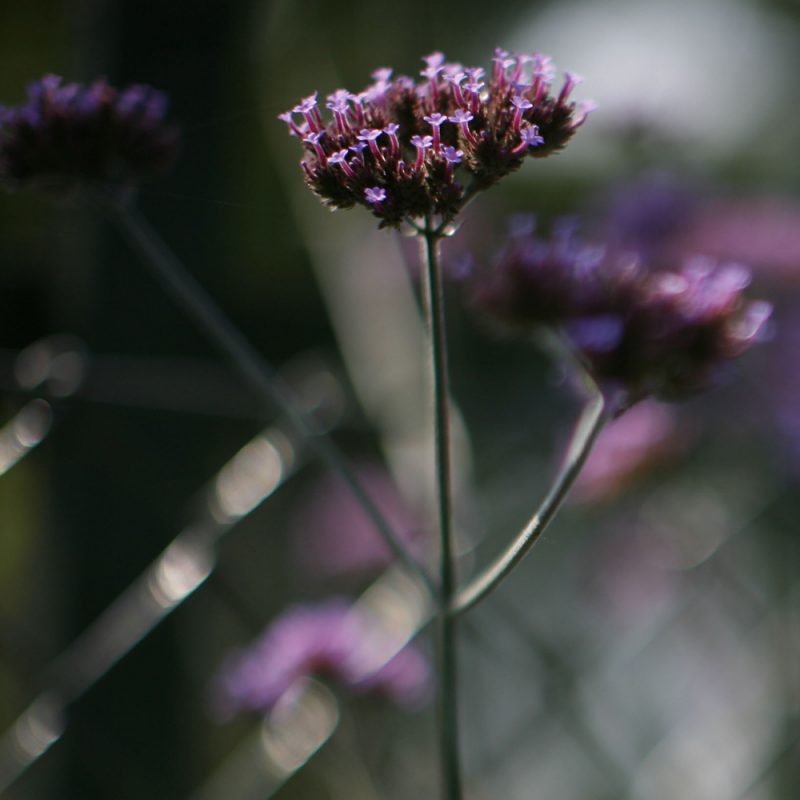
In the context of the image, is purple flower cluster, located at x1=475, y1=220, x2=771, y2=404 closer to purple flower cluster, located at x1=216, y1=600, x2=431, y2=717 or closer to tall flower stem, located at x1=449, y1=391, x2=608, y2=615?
tall flower stem, located at x1=449, y1=391, x2=608, y2=615

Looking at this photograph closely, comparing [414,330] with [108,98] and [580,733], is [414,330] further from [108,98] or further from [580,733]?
[108,98]

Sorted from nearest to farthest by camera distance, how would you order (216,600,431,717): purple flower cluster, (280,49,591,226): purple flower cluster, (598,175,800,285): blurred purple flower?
1. (280,49,591,226): purple flower cluster
2. (216,600,431,717): purple flower cluster
3. (598,175,800,285): blurred purple flower

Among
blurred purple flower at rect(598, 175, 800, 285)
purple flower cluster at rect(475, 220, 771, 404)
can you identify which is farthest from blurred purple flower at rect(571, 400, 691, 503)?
purple flower cluster at rect(475, 220, 771, 404)

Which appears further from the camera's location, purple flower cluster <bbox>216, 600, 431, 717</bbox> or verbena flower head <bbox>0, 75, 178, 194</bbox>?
purple flower cluster <bbox>216, 600, 431, 717</bbox>

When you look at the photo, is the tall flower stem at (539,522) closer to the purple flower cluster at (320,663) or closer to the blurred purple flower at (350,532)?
the purple flower cluster at (320,663)

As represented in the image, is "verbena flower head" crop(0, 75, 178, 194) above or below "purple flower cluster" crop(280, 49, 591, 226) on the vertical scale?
above

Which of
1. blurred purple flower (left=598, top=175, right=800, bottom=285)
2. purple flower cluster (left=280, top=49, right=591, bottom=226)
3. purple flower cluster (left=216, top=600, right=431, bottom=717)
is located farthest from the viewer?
blurred purple flower (left=598, top=175, right=800, bottom=285)
